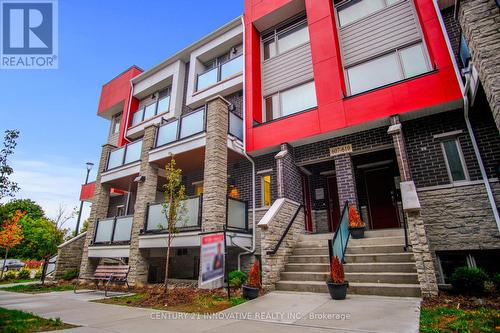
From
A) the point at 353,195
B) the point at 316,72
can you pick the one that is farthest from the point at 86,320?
the point at 316,72

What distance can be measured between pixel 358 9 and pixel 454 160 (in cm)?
768

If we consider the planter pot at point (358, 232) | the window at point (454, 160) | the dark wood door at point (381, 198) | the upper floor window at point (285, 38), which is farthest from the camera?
the upper floor window at point (285, 38)

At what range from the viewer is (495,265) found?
673 centimetres

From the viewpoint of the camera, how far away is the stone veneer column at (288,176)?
961 cm

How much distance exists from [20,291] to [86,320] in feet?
26.8

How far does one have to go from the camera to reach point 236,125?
37.7 ft

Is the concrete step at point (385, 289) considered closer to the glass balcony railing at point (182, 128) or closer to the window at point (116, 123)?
the glass balcony railing at point (182, 128)

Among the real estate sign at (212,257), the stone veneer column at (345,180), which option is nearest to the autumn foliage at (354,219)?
the stone veneer column at (345,180)

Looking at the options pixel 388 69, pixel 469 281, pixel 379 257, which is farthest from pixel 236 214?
pixel 388 69

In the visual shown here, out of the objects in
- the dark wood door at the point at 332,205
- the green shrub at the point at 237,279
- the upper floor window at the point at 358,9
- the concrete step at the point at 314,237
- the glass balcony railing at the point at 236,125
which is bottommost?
the green shrub at the point at 237,279

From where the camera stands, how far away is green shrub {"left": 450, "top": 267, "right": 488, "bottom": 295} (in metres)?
5.60

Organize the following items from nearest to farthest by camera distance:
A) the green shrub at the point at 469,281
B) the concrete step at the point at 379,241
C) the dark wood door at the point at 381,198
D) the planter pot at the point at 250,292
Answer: the green shrub at the point at 469,281 < the planter pot at the point at 250,292 < the concrete step at the point at 379,241 < the dark wood door at the point at 381,198

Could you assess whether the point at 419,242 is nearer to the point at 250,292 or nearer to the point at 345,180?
the point at 345,180

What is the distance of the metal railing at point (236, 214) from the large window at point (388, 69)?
6.25 meters
